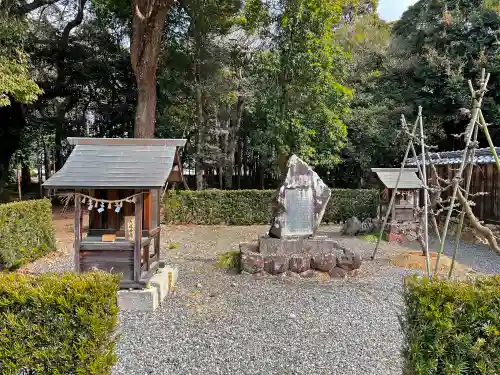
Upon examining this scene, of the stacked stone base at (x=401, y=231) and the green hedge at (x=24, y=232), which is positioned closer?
the green hedge at (x=24, y=232)

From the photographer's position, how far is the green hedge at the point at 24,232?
712 cm

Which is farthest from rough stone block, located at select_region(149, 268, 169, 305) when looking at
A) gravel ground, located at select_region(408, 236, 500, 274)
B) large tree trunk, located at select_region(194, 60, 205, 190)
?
large tree trunk, located at select_region(194, 60, 205, 190)

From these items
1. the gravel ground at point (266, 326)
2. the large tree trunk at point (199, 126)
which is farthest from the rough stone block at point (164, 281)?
the large tree trunk at point (199, 126)

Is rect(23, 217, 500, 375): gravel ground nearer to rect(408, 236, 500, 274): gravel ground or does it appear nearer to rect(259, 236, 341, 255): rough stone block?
rect(408, 236, 500, 274): gravel ground

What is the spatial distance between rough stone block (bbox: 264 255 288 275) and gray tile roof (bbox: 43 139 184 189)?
8.88ft

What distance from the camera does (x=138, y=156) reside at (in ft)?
17.9

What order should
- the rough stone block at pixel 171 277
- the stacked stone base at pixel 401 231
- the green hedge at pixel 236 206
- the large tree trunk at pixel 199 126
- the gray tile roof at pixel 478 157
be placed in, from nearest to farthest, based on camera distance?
1. the rough stone block at pixel 171 277
2. the gray tile roof at pixel 478 157
3. the stacked stone base at pixel 401 231
4. the green hedge at pixel 236 206
5. the large tree trunk at pixel 199 126

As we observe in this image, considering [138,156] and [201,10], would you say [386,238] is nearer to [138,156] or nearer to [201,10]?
[138,156]

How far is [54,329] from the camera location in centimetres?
251

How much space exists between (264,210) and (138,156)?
28.6ft

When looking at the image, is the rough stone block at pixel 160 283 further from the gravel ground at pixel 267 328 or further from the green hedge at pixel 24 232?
the green hedge at pixel 24 232

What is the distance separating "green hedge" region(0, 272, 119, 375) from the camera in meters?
2.48

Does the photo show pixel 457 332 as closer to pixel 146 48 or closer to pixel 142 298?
pixel 142 298

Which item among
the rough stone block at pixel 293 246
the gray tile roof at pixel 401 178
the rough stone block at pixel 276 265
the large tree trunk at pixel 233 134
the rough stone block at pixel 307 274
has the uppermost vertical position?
the large tree trunk at pixel 233 134
